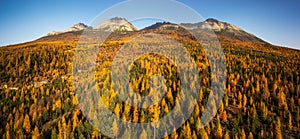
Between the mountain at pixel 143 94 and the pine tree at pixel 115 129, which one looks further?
the mountain at pixel 143 94

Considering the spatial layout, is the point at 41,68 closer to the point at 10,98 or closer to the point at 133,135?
the point at 10,98

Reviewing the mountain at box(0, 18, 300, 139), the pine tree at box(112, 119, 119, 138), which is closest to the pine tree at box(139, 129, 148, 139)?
the mountain at box(0, 18, 300, 139)

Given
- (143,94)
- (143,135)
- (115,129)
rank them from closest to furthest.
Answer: (143,135), (115,129), (143,94)

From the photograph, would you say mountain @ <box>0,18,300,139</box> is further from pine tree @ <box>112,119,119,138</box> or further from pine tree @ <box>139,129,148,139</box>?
pine tree @ <box>139,129,148,139</box>

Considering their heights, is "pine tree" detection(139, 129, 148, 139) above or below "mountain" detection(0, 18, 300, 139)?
below

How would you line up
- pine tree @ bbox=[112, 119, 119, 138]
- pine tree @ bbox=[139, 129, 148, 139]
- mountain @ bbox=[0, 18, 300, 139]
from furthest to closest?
mountain @ bbox=[0, 18, 300, 139] → pine tree @ bbox=[112, 119, 119, 138] → pine tree @ bbox=[139, 129, 148, 139]

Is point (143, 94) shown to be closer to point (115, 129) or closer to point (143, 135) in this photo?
point (115, 129)

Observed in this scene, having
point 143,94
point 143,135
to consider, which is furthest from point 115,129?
point 143,94

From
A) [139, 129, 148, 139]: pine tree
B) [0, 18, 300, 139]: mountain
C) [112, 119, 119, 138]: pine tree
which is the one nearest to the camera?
[139, 129, 148, 139]: pine tree

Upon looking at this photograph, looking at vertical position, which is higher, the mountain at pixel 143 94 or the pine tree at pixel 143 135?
the mountain at pixel 143 94

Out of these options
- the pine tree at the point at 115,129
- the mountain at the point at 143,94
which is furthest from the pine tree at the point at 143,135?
the pine tree at the point at 115,129

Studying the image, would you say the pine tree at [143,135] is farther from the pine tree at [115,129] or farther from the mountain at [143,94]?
the pine tree at [115,129]
